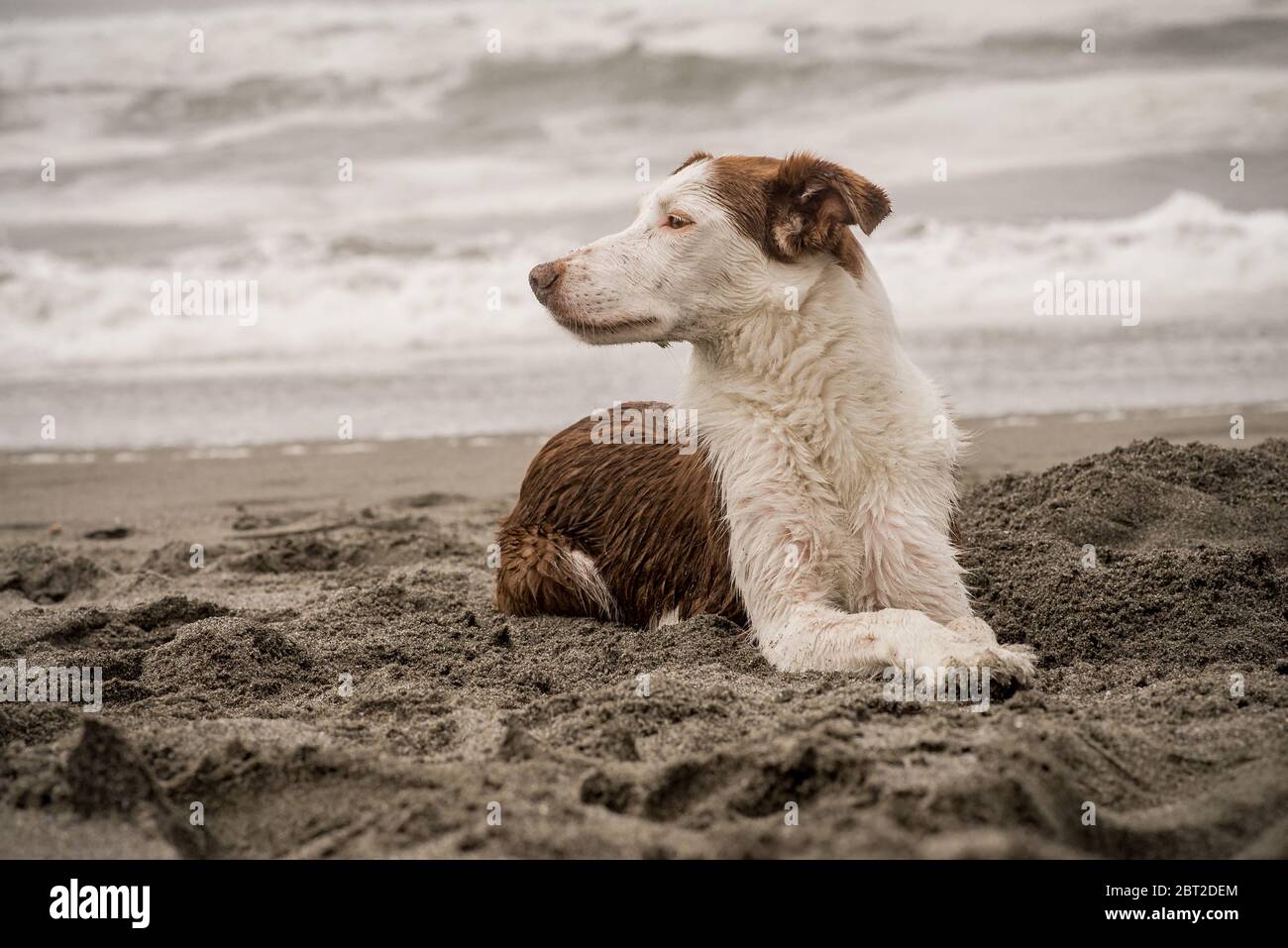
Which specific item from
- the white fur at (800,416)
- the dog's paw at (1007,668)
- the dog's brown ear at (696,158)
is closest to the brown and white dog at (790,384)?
the white fur at (800,416)

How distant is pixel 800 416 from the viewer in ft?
13.9

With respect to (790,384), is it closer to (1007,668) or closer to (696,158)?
(696,158)

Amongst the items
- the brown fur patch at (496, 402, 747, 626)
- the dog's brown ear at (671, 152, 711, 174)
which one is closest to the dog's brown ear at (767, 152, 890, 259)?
the dog's brown ear at (671, 152, 711, 174)

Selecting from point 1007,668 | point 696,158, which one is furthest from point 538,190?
point 1007,668

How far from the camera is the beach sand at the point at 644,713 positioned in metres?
2.59

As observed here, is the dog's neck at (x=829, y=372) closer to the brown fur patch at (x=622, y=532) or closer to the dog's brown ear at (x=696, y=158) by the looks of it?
the brown fur patch at (x=622, y=532)

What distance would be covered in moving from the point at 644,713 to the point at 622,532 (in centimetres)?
167

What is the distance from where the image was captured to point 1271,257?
18.3 m

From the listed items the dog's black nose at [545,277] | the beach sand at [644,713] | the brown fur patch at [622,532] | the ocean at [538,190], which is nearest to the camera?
the beach sand at [644,713]

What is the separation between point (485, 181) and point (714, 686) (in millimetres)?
23864

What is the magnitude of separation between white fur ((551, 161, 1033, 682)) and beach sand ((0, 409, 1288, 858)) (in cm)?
42

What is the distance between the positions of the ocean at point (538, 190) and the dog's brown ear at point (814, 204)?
25.7 ft
